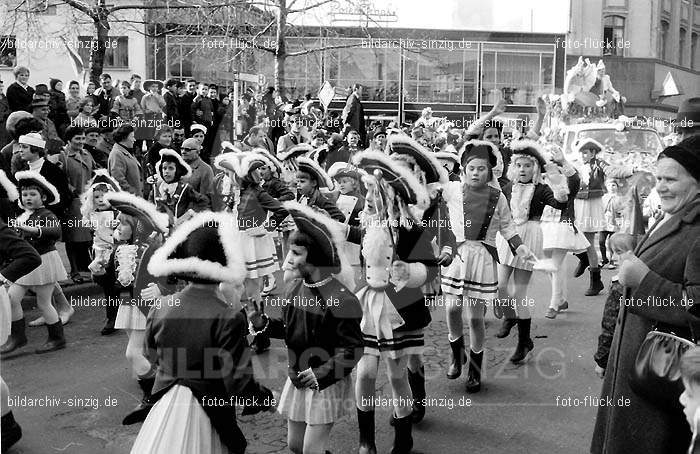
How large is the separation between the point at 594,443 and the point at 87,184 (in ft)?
25.9

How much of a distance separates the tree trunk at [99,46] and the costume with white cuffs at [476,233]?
10508 millimetres

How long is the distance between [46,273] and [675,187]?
5720 millimetres

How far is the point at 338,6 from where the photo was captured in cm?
2058

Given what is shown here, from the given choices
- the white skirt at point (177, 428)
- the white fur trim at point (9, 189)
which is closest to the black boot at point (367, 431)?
the white skirt at point (177, 428)

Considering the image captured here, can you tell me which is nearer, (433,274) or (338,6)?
(433,274)

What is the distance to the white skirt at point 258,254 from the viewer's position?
764 cm

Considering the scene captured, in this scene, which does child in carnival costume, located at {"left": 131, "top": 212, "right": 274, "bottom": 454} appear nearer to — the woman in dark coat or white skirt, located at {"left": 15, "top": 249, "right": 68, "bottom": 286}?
the woman in dark coat

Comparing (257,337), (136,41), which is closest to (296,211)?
(257,337)

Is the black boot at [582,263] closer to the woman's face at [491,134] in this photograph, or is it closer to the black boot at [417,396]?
the woman's face at [491,134]

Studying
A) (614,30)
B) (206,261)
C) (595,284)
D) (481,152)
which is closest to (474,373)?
(481,152)

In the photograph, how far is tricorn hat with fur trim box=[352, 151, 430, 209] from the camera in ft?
16.1

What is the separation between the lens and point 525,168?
726cm

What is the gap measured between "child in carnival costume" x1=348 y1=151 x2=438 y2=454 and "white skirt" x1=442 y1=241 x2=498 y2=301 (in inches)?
39.6

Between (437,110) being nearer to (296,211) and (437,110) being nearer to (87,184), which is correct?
(87,184)
